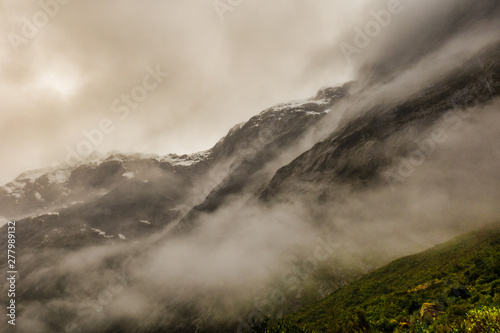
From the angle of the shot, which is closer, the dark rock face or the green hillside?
the green hillside

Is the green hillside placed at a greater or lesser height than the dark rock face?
lesser

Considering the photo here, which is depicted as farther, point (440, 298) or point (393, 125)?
point (393, 125)

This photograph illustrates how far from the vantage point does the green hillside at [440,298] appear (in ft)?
84.5

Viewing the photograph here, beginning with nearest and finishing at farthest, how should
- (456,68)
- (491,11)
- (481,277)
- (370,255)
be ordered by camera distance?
(481,277)
(370,255)
(456,68)
(491,11)

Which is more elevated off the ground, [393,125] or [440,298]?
[393,125]

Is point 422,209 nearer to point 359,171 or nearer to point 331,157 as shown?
point 359,171

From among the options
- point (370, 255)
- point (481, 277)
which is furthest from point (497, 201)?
point (481, 277)

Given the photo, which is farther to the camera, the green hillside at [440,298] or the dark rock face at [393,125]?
the dark rock face at [393,125]

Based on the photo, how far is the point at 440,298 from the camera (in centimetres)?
Answer: 4141

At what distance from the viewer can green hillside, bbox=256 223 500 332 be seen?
2575 centimetres

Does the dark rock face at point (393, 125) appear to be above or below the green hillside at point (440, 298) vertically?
above

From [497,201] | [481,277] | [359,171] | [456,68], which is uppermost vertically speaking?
[456,68]

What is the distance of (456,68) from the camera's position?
155m

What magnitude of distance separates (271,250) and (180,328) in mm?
66053
